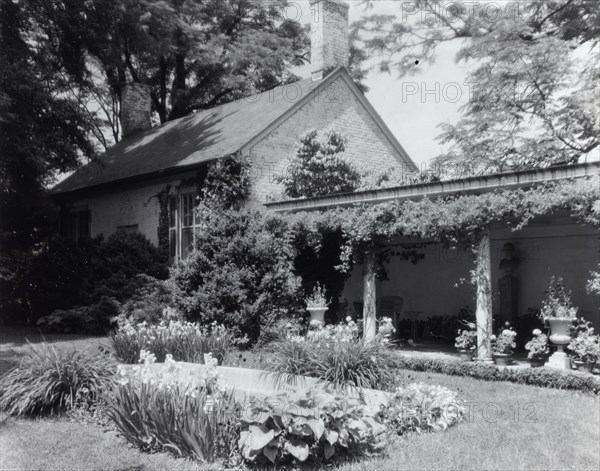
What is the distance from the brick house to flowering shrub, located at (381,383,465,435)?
10861 mm

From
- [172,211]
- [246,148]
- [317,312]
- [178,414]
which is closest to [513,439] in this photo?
[178,414]

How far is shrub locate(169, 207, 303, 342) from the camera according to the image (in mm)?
13773

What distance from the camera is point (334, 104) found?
20.0m

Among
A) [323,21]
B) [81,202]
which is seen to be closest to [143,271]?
[81,202]

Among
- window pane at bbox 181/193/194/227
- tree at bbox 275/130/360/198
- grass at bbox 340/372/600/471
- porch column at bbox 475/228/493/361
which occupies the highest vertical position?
tree at bbox 275/130/360/198

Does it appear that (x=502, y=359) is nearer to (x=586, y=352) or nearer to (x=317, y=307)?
(x=586, y=352)

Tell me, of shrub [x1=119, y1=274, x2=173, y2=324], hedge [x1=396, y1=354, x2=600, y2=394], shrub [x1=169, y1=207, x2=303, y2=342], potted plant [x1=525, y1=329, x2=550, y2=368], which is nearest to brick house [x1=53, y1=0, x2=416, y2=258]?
shrub [x1=119, y1=274, x2=173, y2=324]

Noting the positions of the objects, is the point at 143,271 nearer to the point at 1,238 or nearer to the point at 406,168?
the point at 1,238

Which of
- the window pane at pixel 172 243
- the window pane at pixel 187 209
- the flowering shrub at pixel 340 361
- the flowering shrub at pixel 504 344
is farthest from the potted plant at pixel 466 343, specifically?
the window pane at pixel 172 243

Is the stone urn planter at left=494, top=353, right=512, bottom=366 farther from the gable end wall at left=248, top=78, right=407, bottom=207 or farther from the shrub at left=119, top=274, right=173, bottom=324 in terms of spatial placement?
the gable end wall at left=248, top=78, right=407, bottom=207

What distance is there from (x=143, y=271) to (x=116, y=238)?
1.30 m

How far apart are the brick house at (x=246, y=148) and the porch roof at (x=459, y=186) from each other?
4051mm

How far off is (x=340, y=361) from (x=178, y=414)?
2.75 m

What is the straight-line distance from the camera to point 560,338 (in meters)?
10.1
